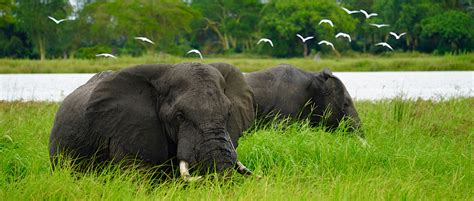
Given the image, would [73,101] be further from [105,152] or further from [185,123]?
[185,123]

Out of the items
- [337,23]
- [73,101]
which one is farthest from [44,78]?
[73,101]

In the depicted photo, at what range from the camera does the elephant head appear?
36.8 ft

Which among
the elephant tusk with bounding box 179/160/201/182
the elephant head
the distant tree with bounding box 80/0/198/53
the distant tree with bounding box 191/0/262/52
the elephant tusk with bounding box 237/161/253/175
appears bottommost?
the distant tree with bounding box 191/0/262/52

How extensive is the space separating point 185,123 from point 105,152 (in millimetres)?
969

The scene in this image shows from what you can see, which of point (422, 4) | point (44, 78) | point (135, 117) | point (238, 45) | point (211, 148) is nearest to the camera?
point (211, 148)

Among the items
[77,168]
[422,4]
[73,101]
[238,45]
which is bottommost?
[238,45]

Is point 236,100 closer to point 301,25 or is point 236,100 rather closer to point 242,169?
point 242,169

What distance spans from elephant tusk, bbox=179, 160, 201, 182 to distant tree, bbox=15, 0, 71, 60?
154ft

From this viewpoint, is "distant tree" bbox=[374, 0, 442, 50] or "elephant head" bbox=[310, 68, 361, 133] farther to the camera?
"distant tree" bbox=[374, 0, 442, 50]

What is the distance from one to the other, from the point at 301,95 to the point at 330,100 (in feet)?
1.27

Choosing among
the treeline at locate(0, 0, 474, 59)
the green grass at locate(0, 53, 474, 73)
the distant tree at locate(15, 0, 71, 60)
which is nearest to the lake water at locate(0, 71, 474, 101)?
the green grass at locate(0, 53, 474, 73)

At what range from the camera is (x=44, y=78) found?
37.4 metres

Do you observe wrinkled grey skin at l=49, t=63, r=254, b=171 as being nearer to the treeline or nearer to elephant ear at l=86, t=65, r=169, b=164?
elephant ear at l=86, t=65, r=169, b=164

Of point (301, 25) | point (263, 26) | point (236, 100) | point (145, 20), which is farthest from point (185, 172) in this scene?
point (263, 26)
